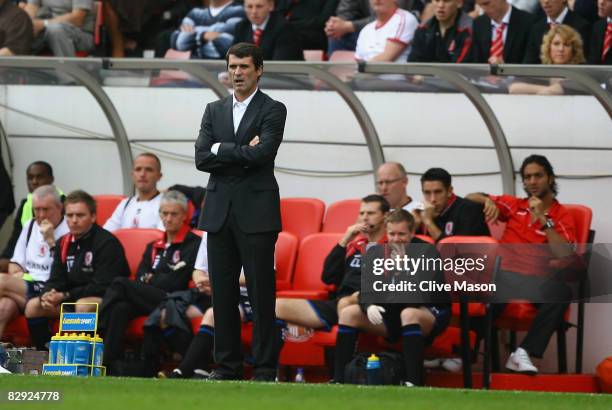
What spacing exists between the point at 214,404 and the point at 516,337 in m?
5.47

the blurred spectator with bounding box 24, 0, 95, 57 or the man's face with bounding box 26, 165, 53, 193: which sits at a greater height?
the blurred spectator with bounding box 24, 0, 95, 57

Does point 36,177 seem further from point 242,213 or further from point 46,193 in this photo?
point 242,213

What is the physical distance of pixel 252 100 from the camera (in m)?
8.68

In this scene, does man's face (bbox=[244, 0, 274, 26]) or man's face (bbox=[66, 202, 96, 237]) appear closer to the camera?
man's face (bbox=[66, 202, 96, 237])

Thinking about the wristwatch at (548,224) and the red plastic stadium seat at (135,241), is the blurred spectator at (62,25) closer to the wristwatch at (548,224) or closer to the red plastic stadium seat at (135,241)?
the red plastic stadium seat at (135,241)

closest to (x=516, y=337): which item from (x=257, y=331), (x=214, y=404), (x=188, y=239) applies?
(x=188, y=239)

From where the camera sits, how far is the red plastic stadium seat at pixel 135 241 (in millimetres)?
12125

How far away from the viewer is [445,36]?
1276cm

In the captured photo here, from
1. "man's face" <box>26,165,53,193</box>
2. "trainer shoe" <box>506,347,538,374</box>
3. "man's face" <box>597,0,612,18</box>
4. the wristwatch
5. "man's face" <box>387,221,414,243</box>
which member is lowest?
"trainer shoe" <box>506,347,538,374</box>

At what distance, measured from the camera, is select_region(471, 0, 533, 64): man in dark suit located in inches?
493

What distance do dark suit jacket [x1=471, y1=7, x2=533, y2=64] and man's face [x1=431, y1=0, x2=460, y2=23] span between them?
0.23m

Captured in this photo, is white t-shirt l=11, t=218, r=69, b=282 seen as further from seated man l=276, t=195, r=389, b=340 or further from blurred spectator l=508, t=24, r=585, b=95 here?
blurred spectator l=508, t=24, r=585, b=95

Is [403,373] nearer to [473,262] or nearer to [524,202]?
[473,262]

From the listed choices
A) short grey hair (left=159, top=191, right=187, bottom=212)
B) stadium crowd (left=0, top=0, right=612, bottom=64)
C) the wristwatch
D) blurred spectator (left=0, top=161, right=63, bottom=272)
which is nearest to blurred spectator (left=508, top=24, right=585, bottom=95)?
stadium crowd (left=0, top=0, right=612, bottom=64)
